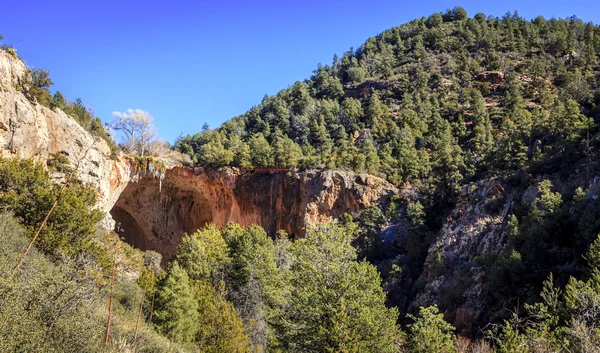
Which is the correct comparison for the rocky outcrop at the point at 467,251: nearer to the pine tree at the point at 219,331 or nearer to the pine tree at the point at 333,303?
the pine tree at the point at 333,303

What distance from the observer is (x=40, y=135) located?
68.1 feet

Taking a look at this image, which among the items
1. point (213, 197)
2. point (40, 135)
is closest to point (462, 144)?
point (213, 197)

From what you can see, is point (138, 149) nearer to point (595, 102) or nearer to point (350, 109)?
point (350, 109)

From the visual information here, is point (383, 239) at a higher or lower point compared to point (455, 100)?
lower

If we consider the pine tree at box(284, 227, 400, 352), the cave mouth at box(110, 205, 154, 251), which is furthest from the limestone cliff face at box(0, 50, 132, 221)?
the cave mouth at box(110, 205, 154, 251)

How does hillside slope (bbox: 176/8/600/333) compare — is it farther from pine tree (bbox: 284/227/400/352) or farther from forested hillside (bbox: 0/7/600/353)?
pine tree (bbox: 284/227/400/352)

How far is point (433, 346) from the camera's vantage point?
12242 mm

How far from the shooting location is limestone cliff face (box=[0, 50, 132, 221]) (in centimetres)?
1877

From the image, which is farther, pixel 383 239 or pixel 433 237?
pixel 383 239

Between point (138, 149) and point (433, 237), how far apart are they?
2648 cm

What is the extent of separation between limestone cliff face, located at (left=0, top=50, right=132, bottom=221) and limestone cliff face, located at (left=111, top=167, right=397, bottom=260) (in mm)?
10366

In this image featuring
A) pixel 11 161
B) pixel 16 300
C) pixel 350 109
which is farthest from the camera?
pixel 350 109

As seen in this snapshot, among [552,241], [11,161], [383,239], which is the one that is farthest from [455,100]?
[11,161]

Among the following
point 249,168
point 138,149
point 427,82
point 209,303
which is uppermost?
point 427,82
